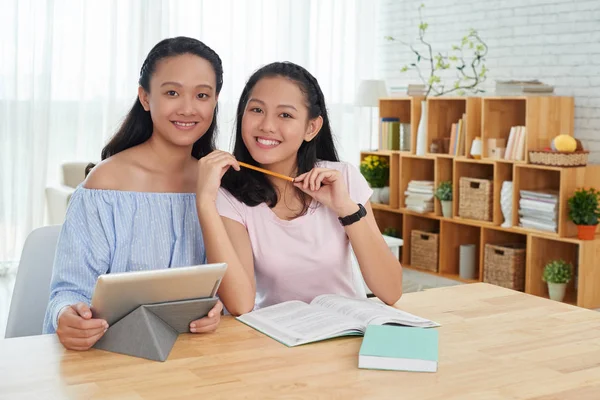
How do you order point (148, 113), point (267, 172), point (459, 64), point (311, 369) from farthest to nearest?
1. point (459, 64)
2. point (148, 113)
3. point (267, 172)
4. point (311, 369)

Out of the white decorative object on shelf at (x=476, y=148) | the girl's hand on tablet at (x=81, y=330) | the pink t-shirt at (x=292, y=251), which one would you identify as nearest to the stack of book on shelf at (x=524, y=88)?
the white decorative object on shelf at (x=476, y=148)

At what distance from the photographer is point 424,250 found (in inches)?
249

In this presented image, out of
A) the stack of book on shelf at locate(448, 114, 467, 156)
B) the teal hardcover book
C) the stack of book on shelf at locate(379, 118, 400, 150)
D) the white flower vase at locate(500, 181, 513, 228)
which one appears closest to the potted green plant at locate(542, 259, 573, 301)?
the white flower vase at locate(500, 181, 513, 228)

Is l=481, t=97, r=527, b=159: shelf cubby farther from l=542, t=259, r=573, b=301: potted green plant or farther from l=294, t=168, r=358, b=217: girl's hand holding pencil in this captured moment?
l=294, t=168, r=358, b=217: girl's hand holding pencil

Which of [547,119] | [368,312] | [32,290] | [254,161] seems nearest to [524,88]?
[547,119]

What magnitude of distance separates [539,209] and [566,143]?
0.46 meters

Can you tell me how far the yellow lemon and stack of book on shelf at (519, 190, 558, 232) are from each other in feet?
0.98

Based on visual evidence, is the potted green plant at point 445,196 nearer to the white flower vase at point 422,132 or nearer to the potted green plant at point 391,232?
the white flower vase at point 422,132

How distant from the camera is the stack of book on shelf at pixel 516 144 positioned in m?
5.43

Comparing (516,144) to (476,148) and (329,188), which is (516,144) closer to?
(476,148)

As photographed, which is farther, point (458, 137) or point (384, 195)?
point (384, 195)

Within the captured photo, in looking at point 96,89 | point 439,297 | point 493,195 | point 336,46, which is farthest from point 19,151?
point 439,297

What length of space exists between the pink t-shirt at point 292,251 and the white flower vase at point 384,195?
442 centimetres

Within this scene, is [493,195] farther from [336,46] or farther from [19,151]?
[19,151]
